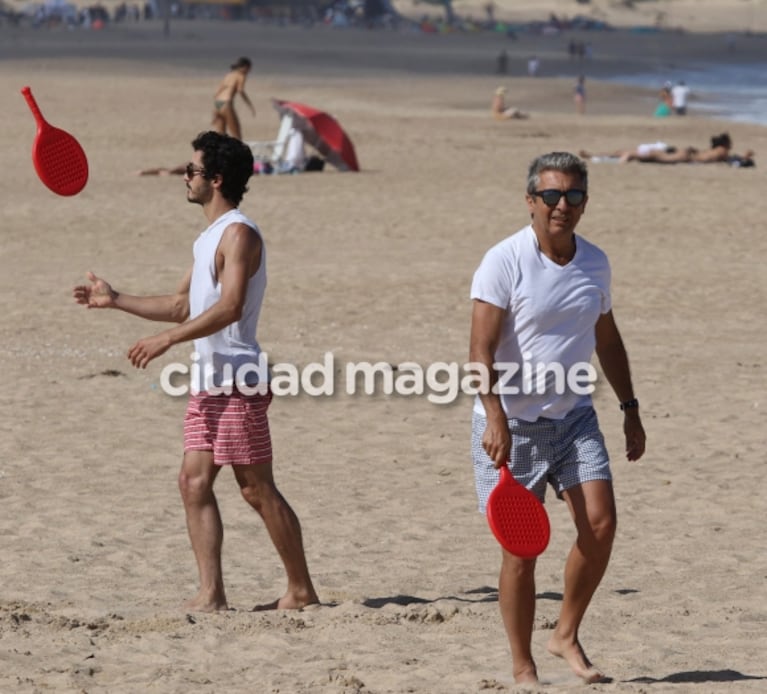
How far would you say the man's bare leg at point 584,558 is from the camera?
16.0 feet

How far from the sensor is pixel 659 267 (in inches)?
571

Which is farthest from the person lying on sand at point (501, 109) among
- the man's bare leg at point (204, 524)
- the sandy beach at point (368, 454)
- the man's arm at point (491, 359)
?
the man's arm at point (491, 359)

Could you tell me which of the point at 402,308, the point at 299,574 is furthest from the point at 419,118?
the point at 299,574

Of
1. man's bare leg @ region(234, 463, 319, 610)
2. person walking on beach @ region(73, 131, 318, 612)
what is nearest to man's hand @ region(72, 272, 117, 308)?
person walking on beach @ region(73, 131, 318, 612)

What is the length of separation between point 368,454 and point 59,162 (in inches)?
105

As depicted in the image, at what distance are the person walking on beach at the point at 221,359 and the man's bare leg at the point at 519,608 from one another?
107cm

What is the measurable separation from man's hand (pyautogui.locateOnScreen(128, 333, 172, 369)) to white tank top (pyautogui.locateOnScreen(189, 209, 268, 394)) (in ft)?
0.91

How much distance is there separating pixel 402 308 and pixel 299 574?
6.80 meters

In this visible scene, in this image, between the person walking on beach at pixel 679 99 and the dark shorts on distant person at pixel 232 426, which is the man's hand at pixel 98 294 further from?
the person walking on beach at pixel 679 99

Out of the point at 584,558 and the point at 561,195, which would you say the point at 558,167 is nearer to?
the point at 561,195

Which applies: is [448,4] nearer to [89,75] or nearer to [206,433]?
[89,75]

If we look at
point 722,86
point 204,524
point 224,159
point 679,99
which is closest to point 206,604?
point 204,524

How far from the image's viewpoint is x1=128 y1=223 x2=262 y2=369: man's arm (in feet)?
17.5

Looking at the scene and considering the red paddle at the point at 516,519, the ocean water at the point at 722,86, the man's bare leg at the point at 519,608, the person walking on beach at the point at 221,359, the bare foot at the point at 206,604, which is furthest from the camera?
the ocean water at the point at 722,86
